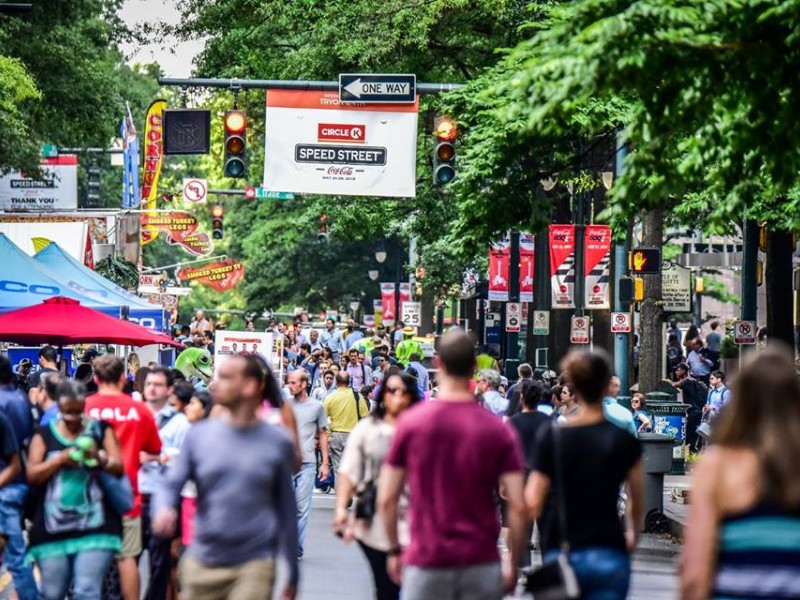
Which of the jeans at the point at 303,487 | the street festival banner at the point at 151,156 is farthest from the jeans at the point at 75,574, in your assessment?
the street festival banner at the point at 151,156

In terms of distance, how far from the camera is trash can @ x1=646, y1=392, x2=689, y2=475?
2592 centimetres

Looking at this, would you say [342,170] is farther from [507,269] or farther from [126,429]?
[507,269]

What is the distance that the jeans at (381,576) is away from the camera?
31.8 ft

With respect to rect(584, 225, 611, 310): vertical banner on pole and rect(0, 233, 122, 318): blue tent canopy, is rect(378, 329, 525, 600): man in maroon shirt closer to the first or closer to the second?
rect(0, 233, 122, 318): blue tent canopy

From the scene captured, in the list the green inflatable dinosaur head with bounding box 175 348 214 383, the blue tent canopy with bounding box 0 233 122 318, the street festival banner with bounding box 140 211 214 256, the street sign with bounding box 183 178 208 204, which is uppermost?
the street sign with bounding box 183 178 208 204

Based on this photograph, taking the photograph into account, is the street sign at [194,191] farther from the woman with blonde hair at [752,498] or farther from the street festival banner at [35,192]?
the woman with blonde hair at [752,498]

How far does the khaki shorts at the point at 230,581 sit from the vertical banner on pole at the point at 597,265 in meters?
21.2

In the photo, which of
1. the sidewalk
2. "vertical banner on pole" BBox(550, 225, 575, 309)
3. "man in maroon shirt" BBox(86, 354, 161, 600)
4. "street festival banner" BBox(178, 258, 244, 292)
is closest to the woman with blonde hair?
"man in maroon shirt" BBox(86, 354, 161, 600)

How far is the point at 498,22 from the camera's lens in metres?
30.5

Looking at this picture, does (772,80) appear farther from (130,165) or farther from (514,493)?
(130,165)

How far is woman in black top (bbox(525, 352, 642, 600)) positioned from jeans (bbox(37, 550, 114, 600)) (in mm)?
2961

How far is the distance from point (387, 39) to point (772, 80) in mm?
18847

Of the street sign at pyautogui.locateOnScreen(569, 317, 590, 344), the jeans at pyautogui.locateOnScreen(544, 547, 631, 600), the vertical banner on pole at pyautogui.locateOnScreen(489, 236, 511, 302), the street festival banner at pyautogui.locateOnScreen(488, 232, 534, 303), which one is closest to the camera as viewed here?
the jeans at pyautogui.locateOnScreen(544, 547, 631, 600)

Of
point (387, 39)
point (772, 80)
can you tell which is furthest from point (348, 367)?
point (772, 80)
